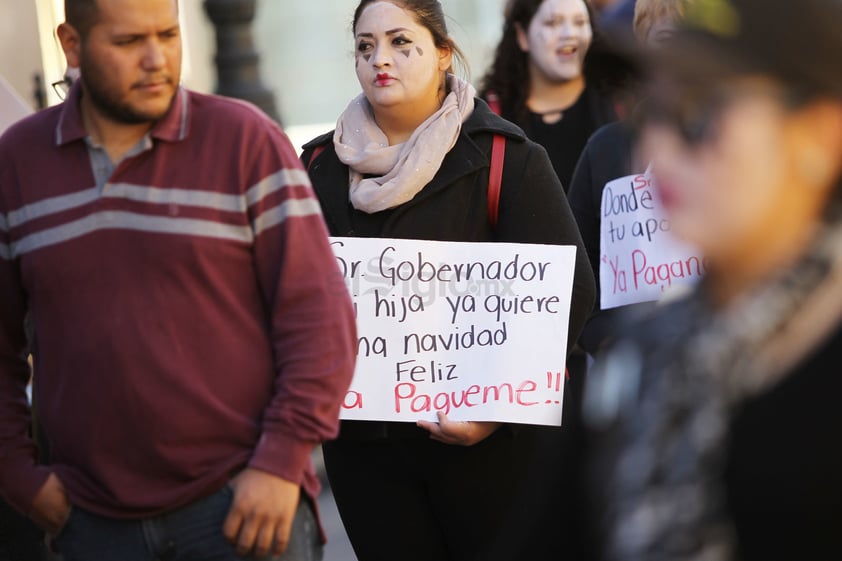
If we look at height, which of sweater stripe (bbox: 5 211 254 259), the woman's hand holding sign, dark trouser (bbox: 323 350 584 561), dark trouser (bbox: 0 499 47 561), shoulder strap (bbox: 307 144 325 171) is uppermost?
sweater stripe (bbox: 5 211 254 259)

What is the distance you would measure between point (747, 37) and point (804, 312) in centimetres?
33

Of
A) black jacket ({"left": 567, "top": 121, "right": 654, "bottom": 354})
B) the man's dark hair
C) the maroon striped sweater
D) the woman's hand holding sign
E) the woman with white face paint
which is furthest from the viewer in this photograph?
the woman with white face paint

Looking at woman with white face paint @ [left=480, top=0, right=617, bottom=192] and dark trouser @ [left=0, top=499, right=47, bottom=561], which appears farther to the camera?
woman with white face paint @ [left=480, top=0, right=617, bottom=192]

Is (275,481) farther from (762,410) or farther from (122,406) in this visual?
(762,410)

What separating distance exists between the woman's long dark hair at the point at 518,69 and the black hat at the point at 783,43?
431 cm

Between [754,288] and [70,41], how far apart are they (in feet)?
6.13

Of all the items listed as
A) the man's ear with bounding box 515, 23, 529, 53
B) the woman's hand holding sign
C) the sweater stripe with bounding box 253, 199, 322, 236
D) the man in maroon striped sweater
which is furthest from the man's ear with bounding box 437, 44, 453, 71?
the man's ear with bounding box 515, 23, 529, 53

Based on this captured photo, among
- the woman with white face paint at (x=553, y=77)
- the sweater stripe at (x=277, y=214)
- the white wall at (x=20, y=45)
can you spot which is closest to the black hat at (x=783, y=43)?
the sweater stripe at (x=277, y=214)

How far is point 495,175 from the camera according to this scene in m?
3.98

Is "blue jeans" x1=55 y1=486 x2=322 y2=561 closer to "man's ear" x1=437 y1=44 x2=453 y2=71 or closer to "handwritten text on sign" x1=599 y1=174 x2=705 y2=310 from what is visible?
"man's ear" x1=437 y1=44 x2=453 y2=71

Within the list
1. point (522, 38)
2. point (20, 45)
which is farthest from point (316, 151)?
point (20, 45)

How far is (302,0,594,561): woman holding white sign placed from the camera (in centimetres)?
395

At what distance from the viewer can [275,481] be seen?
2879 millimetres

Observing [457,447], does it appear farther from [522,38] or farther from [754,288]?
[522,38]
